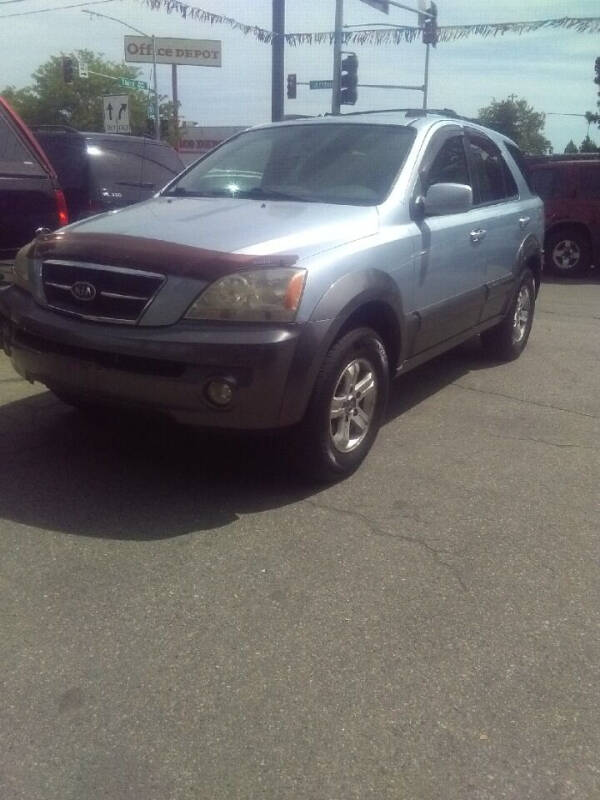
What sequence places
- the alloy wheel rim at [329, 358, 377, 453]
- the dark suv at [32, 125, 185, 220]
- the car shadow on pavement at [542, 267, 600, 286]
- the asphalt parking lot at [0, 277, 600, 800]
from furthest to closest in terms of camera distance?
1. the car shadow on pavement at [542, 267, 600, 286]
2. the dark suv at [32, 125, 185, 220]
3. the alloy wheel rim at [329, 358, 377, 453]
4. the asphalt parking lot at [0, 277, 600, 800]

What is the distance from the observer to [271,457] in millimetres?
4586

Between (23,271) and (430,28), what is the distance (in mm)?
15908

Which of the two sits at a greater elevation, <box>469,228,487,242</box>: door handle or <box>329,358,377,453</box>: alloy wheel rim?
<box>469,228,487,242</box>: door handle

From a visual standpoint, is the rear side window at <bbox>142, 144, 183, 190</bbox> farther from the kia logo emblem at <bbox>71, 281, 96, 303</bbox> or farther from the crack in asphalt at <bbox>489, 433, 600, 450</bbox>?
the kia logo emblem at <bbox>71, 281, 96, 303</bbox>

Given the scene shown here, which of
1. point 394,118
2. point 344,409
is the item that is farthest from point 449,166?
point 344,409

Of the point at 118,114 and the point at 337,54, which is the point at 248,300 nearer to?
the point at 337,54

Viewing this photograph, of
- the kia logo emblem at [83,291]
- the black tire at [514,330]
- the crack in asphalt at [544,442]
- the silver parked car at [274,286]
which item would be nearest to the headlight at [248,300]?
the silver parked car at [274,286]

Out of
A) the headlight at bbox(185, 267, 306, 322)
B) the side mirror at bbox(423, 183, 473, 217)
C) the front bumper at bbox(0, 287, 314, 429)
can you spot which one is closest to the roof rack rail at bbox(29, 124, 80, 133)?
the side mirror at bbox(423, 183, 473, 217)

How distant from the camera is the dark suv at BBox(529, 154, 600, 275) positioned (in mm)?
13562

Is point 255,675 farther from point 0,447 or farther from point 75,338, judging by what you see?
point 0,447

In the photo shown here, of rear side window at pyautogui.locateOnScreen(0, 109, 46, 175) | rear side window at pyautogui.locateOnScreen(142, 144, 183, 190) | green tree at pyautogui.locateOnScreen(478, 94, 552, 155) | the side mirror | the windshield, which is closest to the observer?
the side mirror

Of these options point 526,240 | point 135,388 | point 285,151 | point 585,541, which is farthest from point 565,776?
point 526,240

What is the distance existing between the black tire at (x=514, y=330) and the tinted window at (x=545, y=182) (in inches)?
284

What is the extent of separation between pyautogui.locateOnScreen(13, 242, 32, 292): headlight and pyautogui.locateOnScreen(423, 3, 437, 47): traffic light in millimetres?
14934
